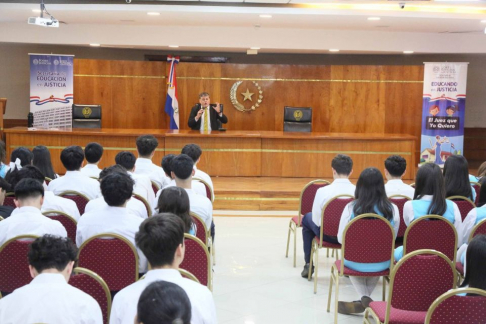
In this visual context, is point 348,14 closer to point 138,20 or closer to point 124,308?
point 138,20

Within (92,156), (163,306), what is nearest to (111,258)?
(163,306)

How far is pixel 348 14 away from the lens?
10.9 meters

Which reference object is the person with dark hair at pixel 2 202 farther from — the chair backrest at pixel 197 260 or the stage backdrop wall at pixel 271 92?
the stage backdrop wall at pixel 271 92

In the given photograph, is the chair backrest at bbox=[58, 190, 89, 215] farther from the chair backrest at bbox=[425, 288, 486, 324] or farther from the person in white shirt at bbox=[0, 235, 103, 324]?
the chair backrest at bbox=[425, 288, 486, 324]

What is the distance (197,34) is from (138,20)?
1.37 metres

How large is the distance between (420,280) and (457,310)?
602 mm

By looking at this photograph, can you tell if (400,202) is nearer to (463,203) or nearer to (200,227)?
(463,203)

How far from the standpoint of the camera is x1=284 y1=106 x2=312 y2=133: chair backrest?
38.8 ft

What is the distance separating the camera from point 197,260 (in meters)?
4.00

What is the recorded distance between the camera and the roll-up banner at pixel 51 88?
43.3 ft

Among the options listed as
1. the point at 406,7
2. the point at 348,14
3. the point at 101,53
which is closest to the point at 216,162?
the point at 348,14

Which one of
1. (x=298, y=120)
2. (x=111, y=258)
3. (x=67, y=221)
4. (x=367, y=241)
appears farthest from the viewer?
(x=298, y=120)

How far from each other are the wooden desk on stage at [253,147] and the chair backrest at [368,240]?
5.82 m

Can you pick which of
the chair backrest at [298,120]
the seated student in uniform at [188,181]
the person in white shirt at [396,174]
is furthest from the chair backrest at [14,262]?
the chair backrest at [298,120]
